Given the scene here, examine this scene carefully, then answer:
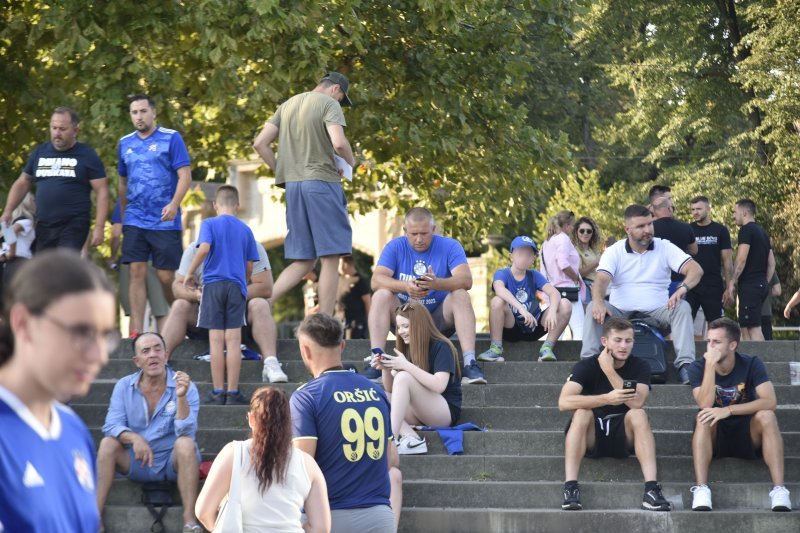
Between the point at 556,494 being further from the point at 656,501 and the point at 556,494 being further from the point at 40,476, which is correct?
the point at 40,476

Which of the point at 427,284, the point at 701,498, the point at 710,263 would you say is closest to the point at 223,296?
the point at 427,284

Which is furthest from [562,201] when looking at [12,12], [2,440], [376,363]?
[2,440]

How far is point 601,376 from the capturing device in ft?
30.8

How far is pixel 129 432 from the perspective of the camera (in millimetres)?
9086

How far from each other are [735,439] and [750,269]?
4.58 m

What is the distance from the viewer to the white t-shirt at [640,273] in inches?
444

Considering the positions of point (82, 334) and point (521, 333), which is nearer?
point (82, 334)

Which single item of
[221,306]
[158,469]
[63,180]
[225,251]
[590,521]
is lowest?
[590,521]

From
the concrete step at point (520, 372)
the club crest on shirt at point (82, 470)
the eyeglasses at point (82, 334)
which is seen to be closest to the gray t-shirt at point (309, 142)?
the concrete step at point (520, 372)

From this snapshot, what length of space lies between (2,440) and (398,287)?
8159 millimetres

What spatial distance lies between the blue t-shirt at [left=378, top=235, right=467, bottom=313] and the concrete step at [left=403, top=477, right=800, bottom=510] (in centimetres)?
212

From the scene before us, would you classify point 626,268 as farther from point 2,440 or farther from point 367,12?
point 2,440

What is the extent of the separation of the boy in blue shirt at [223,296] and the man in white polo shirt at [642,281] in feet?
9.89

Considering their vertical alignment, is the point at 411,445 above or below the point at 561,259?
below
